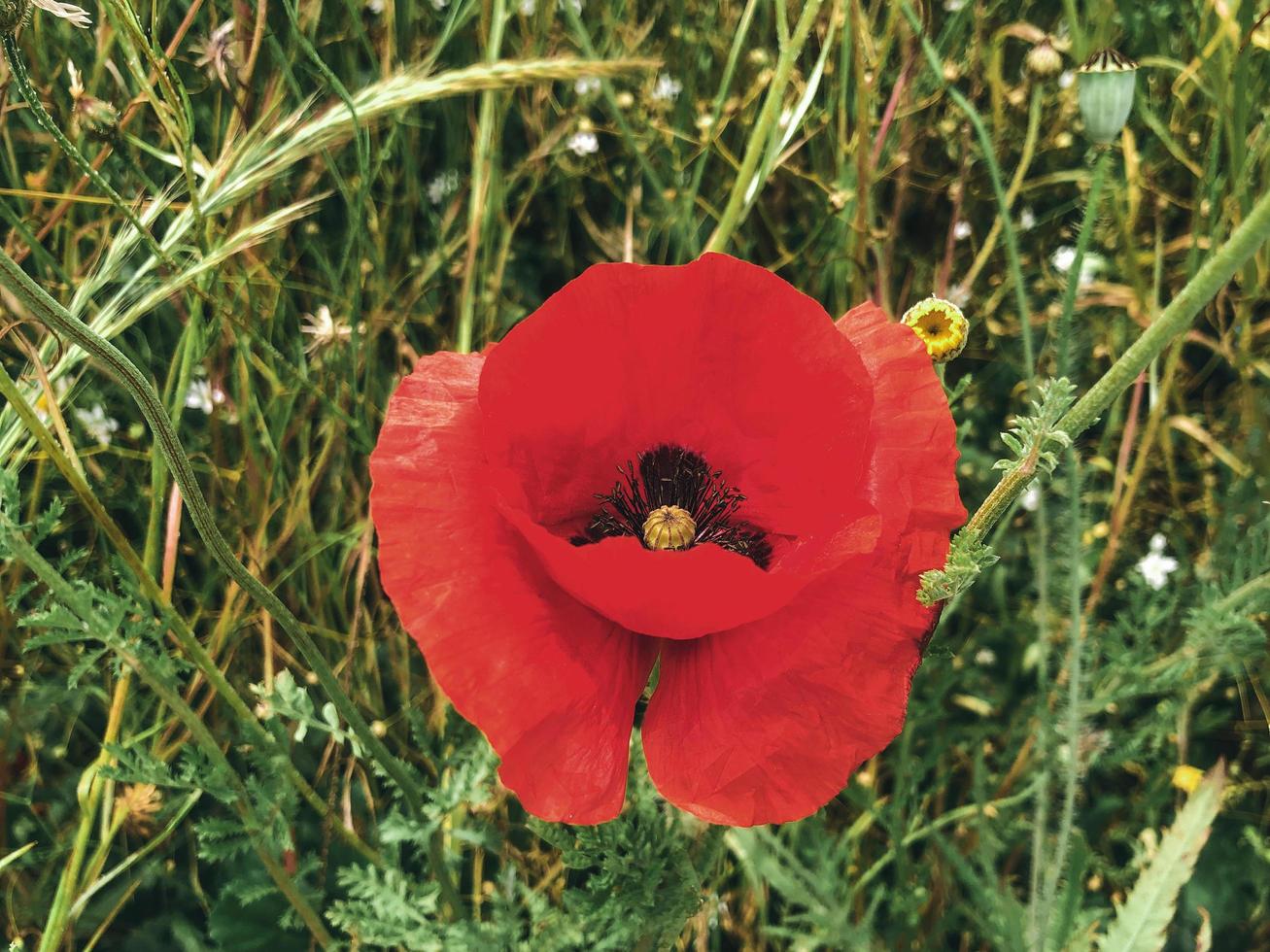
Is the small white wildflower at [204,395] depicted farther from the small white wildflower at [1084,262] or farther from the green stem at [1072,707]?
the small white wildflower at [1084,262]

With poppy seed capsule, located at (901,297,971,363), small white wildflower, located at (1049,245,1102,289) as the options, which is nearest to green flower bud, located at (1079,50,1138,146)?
poppy seed capsule, located at (901,297,971,363)

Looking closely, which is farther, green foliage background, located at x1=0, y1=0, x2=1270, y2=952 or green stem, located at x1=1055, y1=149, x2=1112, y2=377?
green foliage background, located at x1=0, y1=0, x2=1270, y2=952

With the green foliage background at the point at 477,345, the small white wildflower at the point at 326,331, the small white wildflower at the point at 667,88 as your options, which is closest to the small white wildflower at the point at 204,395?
the green foliage background at the point at 477,345

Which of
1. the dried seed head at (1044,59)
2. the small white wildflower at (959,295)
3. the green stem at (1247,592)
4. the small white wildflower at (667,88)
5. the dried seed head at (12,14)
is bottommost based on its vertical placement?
the green stem at (1247,592)

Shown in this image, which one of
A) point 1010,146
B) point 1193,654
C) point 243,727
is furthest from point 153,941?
point 1010,146

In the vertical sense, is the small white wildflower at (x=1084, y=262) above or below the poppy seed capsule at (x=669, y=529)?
below

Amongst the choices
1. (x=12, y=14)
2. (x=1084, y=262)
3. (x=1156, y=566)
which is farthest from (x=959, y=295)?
(x=12, y=14)

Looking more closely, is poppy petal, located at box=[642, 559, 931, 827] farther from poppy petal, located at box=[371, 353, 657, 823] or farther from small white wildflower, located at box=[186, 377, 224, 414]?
small white wildflower, located at box=[186, 377, 224, 414]
